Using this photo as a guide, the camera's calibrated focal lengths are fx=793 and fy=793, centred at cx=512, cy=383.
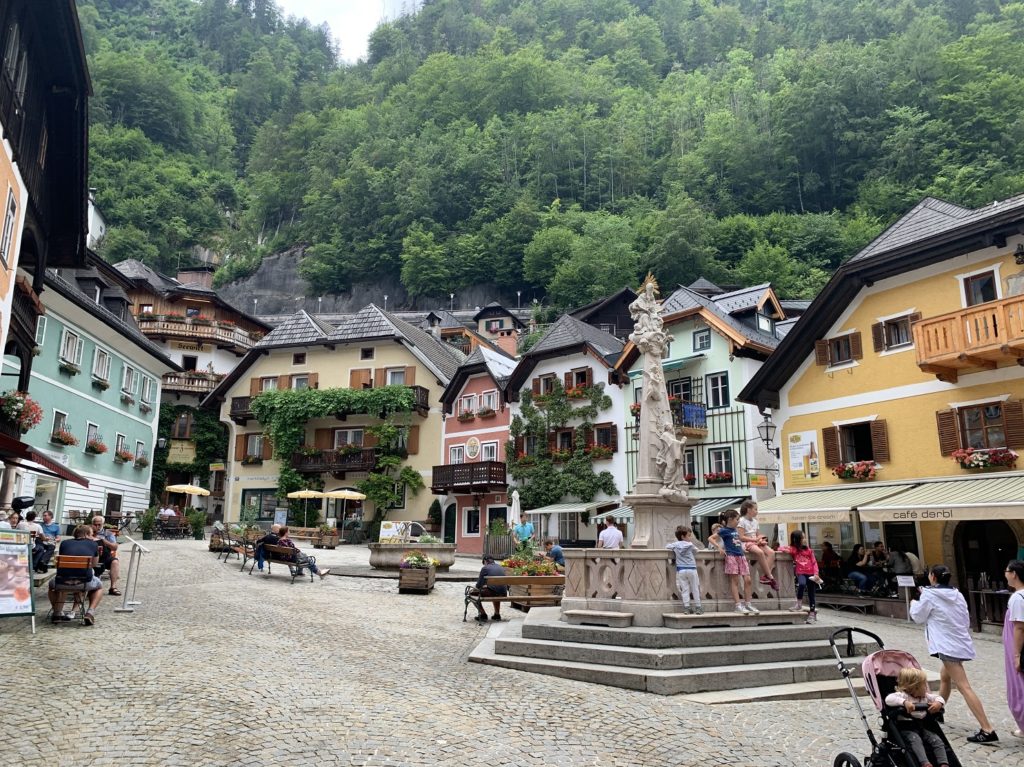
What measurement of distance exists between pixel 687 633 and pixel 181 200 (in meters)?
86.7

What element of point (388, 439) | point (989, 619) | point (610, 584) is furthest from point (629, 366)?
point (610, 584)

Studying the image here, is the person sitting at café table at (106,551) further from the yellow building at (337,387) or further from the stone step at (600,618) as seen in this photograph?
the yellow building at (337,387)

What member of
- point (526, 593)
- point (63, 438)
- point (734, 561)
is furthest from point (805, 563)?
point (63, 438)

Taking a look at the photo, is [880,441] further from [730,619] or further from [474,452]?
[474,452]

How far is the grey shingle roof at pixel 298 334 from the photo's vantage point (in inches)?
1815

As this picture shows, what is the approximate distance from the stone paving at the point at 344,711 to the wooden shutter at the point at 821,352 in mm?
11747

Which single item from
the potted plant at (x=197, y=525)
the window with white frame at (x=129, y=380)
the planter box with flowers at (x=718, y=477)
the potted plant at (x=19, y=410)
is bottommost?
the potted plant at (x=197, y=525)

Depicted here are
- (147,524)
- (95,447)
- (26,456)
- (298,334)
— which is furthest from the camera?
(298,334)

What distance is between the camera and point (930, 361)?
18.9 meters

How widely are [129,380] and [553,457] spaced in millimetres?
18971

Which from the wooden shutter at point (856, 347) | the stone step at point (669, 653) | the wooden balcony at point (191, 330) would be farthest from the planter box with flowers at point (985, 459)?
the wooden balcony at point (191, 330)

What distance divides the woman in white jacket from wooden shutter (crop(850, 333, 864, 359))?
49.3ft

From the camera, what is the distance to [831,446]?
22484mm

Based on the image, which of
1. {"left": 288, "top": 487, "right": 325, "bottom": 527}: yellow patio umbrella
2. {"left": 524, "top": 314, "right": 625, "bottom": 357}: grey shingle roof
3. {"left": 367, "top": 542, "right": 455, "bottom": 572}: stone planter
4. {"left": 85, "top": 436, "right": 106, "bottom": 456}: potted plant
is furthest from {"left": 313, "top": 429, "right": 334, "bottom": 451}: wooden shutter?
{"left": 367, "top": 542, "right": 455, "bottom": 572}: stone planter
